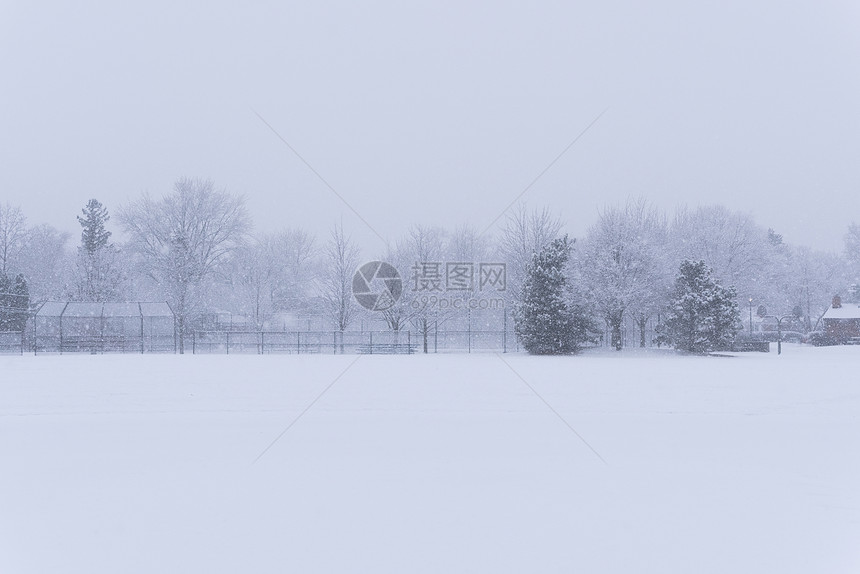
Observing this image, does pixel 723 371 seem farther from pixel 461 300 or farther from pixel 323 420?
pixel 461 300

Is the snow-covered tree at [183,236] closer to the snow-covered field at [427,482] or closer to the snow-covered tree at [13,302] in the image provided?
the snow-covered tree at [13,302]

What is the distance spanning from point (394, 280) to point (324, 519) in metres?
36.5

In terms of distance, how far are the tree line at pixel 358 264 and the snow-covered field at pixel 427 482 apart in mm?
20301

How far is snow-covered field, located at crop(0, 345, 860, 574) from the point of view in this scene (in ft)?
19.0

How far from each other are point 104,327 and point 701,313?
1348 inches

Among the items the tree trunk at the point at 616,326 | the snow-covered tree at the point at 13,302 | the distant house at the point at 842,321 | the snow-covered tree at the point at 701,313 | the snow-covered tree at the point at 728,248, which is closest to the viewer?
the snow-covered tree at the point at 701,313

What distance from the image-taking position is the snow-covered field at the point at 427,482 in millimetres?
5789

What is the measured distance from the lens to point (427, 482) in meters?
8.06

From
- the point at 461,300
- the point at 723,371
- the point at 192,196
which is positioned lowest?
the point at 723,371

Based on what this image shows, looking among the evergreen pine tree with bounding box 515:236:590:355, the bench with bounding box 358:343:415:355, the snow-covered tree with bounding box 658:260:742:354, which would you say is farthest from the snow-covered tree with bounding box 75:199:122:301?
the snow-covered tree with bounding box 658:260:742:354

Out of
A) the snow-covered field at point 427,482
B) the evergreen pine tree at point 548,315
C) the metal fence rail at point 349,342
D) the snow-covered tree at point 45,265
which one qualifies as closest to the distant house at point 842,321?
the evergreen pine tree at point 548,315

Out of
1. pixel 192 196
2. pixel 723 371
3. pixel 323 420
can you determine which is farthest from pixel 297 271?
pixel 323 420

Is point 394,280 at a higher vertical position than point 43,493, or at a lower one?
higher

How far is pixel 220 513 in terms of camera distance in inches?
269
